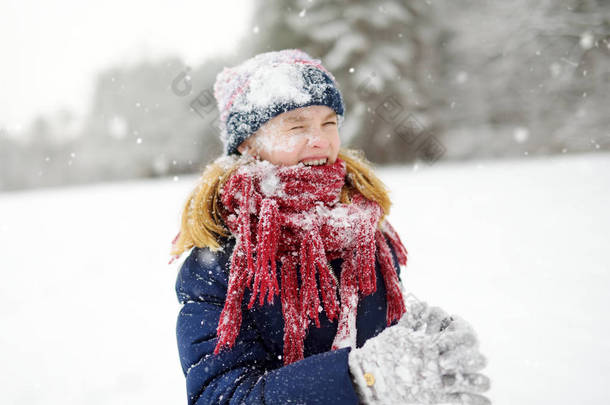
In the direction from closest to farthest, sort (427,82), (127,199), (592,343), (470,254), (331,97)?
(331,97), (592,343), (470,254), (127,199), (427,82)

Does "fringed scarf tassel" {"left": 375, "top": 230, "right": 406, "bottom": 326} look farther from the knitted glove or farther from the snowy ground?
the snowy ground

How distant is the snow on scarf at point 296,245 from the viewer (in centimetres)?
116

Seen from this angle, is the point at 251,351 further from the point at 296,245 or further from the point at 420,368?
the point at 420,368

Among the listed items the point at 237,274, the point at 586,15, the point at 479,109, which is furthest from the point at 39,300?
the point at 479,109

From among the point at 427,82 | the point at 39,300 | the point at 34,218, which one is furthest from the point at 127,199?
the point at 427,82

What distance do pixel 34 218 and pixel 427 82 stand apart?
13357mm

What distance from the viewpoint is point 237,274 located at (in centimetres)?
115


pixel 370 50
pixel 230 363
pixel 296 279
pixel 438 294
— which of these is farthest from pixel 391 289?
pixel 370 50

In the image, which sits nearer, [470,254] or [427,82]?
[470,254]

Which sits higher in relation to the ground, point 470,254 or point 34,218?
point 34,218

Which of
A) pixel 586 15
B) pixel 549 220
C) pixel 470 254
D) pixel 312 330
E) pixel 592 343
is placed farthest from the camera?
pixel 586 15

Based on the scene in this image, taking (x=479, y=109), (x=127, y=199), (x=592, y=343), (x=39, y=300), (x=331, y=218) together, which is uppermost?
(x=479, y=109)

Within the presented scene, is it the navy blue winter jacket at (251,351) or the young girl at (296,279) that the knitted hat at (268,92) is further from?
the navy blue winter jacket at (251,351)

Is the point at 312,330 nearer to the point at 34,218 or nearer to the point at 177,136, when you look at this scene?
the point at 34,218
